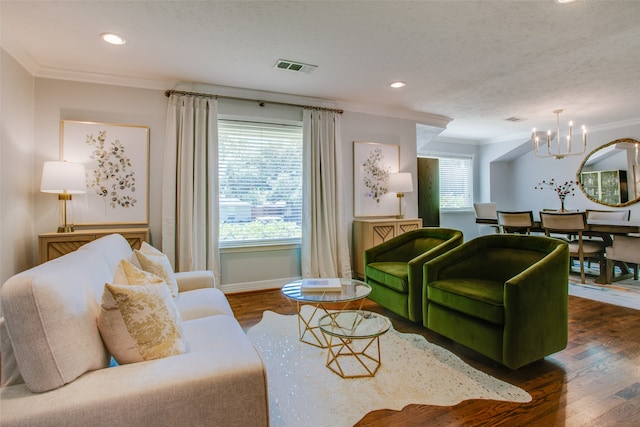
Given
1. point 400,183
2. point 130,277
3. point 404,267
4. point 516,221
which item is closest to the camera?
point 130,277

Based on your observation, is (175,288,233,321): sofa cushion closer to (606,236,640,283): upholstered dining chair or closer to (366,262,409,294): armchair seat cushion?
(366,262,409,294): armchair seat cushion

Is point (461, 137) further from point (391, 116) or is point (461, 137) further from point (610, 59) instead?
point (610, 59)

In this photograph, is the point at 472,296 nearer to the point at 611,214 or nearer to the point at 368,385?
the point at 368,385

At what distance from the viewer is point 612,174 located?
548 cm

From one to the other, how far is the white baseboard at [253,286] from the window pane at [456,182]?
13.5ft

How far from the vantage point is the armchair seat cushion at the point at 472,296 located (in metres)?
2.07

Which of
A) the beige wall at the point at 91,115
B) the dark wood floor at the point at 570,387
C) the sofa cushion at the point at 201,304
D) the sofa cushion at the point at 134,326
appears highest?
the beige wall at the point at 91,115

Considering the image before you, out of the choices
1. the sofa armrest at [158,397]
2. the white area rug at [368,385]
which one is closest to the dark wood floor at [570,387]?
the white area rug at [368,385]

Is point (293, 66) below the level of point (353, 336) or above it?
above

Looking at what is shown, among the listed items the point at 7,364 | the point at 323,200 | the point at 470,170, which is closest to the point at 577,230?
the point at 470,170

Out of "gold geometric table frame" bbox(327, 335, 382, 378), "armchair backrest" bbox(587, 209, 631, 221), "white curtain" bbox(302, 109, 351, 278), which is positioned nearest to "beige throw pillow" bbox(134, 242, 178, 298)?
"gold geometric table frame" bbox(327, 335, 382, 378)

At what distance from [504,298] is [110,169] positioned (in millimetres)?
3807

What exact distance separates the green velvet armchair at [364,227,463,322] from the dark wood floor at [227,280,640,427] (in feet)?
0.76

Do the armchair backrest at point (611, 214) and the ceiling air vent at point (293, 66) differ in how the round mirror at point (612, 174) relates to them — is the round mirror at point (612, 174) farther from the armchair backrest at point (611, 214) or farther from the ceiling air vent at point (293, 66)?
the ceiling air vent at point (293, 66)
